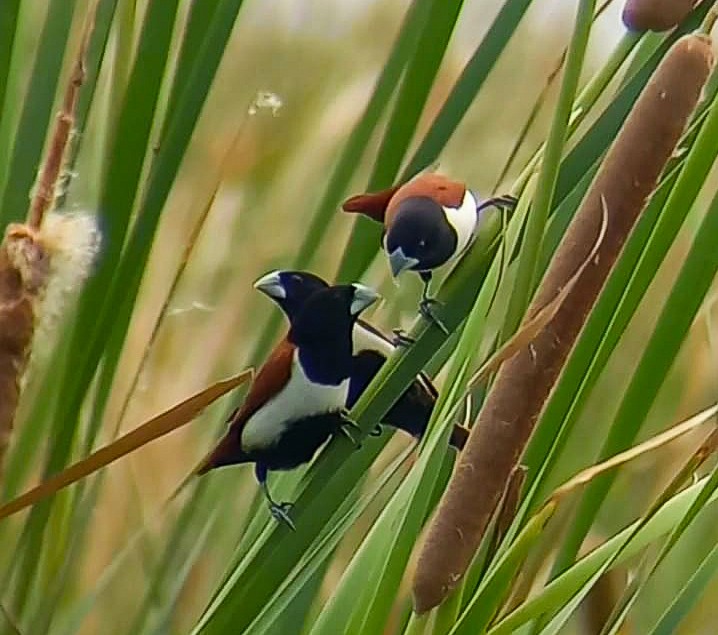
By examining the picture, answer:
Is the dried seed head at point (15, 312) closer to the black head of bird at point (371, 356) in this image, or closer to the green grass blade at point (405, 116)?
the black head of bird at point (371, 356)

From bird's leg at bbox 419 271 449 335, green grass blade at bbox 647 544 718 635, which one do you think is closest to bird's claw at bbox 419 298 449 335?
bird's leg at bbox 419 271 449 335

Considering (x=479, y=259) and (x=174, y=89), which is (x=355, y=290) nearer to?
(x=479, y=259)

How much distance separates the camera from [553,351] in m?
0.28

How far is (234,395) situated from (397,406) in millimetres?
245

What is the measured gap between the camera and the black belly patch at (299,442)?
0.38 metres

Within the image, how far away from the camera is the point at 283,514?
0.39 metres

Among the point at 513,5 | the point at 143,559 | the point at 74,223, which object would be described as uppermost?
the point at 513,5

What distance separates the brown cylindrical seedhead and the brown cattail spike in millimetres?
70

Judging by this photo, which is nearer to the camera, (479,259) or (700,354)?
(479,259)

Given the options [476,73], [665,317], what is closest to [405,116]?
[476,73]

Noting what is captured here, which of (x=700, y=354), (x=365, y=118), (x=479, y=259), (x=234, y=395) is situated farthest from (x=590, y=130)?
(x=700, y=354)

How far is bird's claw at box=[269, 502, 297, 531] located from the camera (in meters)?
0.38

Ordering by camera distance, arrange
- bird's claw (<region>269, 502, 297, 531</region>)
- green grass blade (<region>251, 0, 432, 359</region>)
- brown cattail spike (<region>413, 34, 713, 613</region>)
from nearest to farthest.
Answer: brown cattail spike (<region>413, 34, 713, 613</region>), bird's claw (<region>269, 502, 297, 531</region>), green grass blade (<region>251, 0, 432, 359</region>)

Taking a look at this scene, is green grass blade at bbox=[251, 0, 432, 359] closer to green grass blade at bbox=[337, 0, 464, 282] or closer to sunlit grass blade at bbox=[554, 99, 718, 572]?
green grass blade at bbox=[337, 0, 464, 282]
